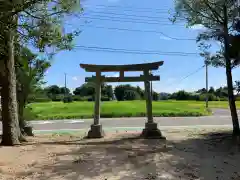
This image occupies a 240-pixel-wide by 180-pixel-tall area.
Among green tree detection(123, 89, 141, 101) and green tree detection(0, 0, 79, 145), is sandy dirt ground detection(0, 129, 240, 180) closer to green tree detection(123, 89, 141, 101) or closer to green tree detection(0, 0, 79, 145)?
green tree detection(0, 0, 79, 145)

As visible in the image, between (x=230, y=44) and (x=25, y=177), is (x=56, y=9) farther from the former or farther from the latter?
(x=230, y=44)

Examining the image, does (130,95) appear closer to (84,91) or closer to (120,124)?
(84,91)

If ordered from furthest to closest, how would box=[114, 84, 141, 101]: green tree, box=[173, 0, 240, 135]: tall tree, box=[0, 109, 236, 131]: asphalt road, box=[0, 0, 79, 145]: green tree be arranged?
1. box=[114, 84, 141, 101]: green tree
2. box=[0, 109, 236, 131]: asphalt road
3. box=[173, 0, 240, 135]: tall tree
4. box=[0, 0, 79, 145]: green tree

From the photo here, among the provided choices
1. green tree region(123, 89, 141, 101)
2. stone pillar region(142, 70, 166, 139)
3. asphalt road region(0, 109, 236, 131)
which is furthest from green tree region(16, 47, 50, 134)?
green tree region(123, 89, 141, 101)

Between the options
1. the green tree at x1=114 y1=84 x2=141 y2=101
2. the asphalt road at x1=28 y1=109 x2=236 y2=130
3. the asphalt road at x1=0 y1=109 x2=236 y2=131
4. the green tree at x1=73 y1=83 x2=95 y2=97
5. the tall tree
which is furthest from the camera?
the green tree at x1=73 y1=83 x2=95 y2=97

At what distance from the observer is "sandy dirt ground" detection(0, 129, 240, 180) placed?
6.17 m

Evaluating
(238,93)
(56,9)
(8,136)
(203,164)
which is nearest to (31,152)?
(8,136)

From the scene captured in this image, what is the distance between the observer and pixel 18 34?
7543mm

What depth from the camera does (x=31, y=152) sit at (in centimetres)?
797

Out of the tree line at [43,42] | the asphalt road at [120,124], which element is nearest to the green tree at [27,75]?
the tree line at [43,42]

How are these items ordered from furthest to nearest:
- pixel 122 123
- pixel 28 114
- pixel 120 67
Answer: pixel 122 123, pixel 28 114, pixel 120 67

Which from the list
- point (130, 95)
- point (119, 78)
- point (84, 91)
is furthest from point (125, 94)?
point (119, 78)

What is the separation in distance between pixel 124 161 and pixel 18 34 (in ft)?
12.8

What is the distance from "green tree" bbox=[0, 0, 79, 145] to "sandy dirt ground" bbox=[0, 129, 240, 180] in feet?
3.46
